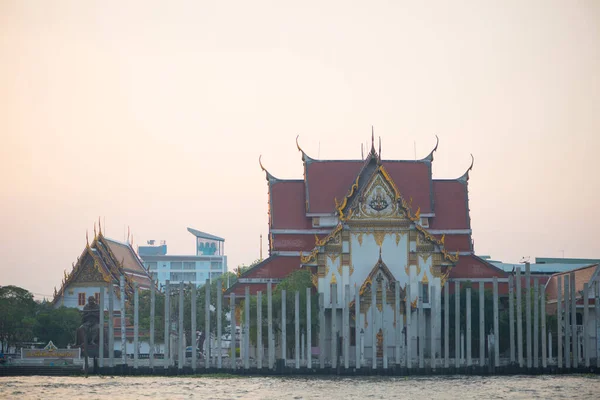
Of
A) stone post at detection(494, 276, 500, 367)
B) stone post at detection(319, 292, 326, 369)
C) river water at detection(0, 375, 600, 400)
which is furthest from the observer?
stone post at detection(494, 276, 500, 367)

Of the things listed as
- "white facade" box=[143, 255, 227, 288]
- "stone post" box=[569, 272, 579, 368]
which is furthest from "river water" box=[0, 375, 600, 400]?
"white facade" box=[143, 255, 227, 288]

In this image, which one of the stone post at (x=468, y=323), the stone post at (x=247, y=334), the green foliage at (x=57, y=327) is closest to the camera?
the stone post at (x=247, y=334)

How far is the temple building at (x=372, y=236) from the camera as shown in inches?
3036

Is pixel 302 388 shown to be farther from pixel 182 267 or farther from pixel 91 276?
pixel 182 267

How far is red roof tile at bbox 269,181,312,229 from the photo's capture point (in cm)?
8288

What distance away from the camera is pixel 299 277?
253ft

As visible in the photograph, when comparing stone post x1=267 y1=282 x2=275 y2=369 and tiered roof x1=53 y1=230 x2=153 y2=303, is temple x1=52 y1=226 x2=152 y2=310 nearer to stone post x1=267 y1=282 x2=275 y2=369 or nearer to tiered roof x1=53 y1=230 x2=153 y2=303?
tiered roof x1=53 y1=230 x2=153 y2=303

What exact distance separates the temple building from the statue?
29.3 feet

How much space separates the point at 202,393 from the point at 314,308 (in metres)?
17.4

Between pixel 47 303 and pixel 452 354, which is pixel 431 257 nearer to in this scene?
pixel 452 354

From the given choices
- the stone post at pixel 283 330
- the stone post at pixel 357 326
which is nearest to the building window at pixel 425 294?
the stone post at pixel 357 326

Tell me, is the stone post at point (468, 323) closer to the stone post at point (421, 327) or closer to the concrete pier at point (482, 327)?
the concrete pier at point (482, 327)

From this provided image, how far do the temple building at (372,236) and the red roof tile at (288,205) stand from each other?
0.06m

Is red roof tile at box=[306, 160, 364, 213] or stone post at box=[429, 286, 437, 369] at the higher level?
red roof tile at box=[306, 160, 364, 213]
